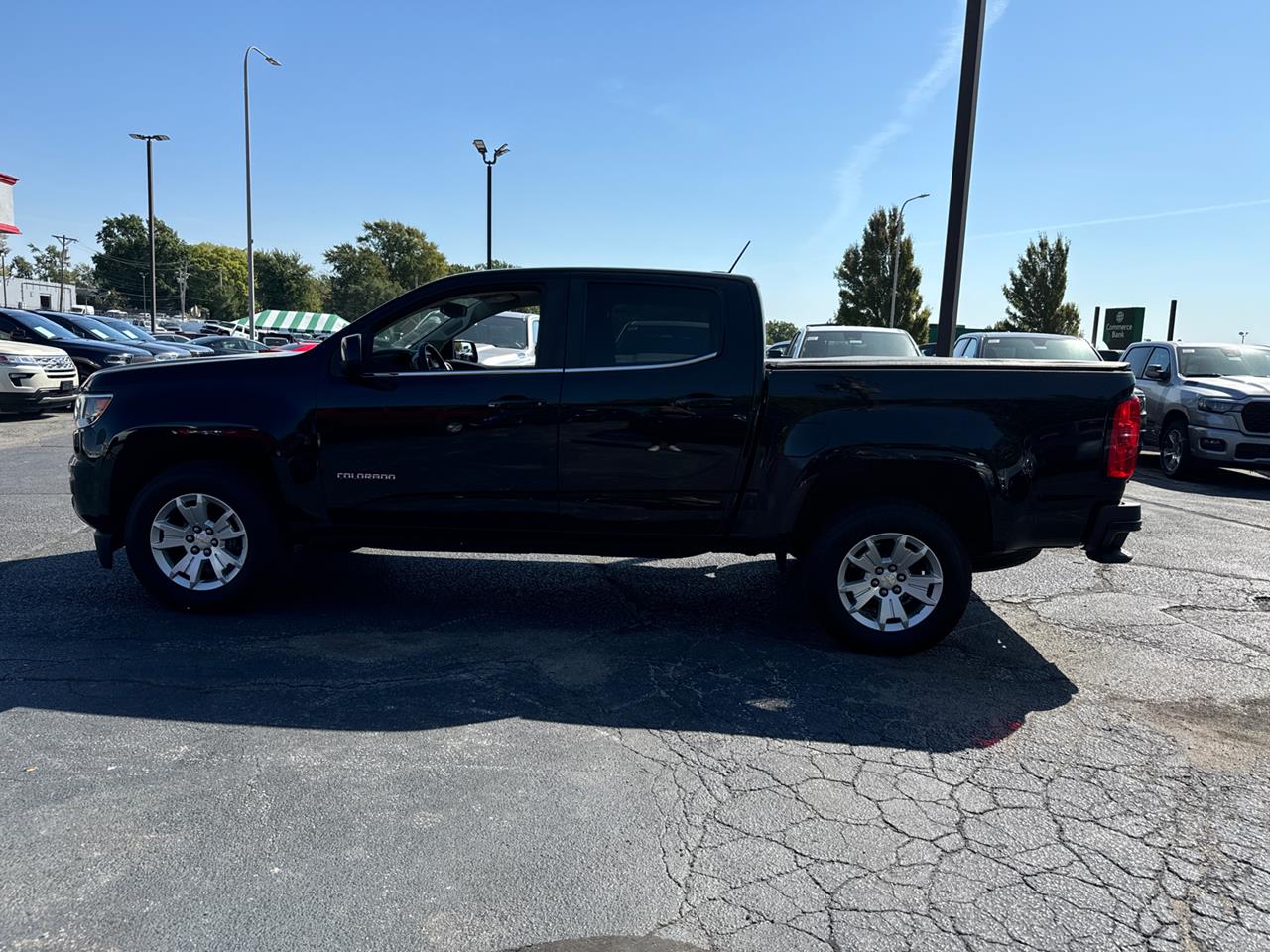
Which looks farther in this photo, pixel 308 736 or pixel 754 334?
pixel 754 334

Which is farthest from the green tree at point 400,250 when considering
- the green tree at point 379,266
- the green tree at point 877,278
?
the green tree at point 877,278

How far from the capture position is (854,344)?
13.0 meters

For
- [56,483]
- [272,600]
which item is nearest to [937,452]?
[272,600]

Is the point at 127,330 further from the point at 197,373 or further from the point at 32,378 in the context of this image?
the point at 197,373

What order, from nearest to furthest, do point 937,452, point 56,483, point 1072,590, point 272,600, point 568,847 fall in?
point 568,847
point 937,452
point 272,600
point 1072,590
point 56,483

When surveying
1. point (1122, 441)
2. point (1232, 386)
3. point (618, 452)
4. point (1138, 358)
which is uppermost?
point (1138, 358)

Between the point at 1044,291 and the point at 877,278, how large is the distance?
9095mm

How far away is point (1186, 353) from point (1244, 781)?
37.9ft

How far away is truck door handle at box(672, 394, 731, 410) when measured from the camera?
480cm

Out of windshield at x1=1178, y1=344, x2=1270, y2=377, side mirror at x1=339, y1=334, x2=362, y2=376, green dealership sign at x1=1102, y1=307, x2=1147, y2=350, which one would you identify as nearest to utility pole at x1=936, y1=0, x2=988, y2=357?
windshield at x1=1178, y1=344, x2=1270, y2=377

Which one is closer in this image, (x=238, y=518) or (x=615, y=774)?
(x=615, y=774)

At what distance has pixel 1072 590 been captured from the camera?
630 centimetres

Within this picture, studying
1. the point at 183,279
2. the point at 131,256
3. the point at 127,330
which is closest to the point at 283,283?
the point at 183,279

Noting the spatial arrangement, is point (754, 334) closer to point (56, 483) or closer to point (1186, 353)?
point (56, 483)
